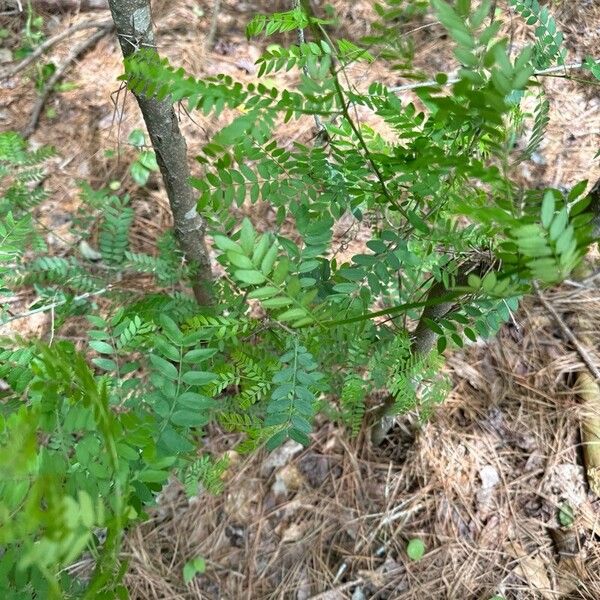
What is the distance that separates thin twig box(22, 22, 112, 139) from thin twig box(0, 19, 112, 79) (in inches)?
1.8

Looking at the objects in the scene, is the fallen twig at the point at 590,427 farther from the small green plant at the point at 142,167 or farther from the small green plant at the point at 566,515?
the small green plant at the point at 142,167

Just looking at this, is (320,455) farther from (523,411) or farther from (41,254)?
(41,254)

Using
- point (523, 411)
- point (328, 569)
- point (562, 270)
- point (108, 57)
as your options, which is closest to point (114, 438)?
point (562, 270)

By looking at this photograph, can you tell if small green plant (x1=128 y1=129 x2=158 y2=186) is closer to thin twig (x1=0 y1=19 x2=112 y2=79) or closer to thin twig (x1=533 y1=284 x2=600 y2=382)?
thin twig (x1=0 y1=19 x2=112 y2=79)

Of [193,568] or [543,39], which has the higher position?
[543,39]

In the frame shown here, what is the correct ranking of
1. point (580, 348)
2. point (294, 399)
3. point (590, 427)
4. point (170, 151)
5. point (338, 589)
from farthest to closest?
point (580, 348), point (590, 427), point (338, 589), point (170, 151), point (294, 399)

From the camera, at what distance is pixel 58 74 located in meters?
3.09

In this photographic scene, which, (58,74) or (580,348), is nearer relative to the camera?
(580,348)

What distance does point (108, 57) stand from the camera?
315 cm

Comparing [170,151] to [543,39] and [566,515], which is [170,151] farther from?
[566,515]

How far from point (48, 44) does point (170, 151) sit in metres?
2.26

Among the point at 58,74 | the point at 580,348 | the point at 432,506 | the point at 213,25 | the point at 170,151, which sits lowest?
the point at 432,506

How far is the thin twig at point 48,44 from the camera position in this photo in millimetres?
3137

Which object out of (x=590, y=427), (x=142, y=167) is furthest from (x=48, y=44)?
(x=590, y=427)
